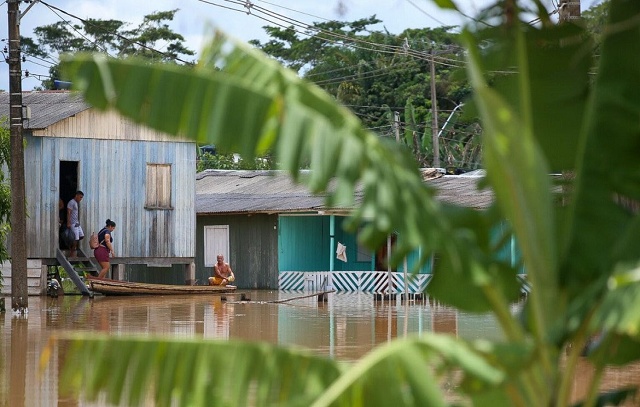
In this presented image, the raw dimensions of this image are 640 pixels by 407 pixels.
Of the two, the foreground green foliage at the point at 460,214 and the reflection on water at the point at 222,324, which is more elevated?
the foreground green foliage at the point at 460,214

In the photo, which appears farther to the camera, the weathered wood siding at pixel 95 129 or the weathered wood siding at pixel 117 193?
the weathered wood siding at pixel 95 129

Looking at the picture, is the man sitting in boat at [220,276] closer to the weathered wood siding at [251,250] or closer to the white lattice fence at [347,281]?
the white lattice fence at [347,281]

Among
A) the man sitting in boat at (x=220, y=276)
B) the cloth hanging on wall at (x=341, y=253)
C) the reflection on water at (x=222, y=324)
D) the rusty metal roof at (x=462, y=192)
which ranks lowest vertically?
the reflection on water at (x=222, y=324)

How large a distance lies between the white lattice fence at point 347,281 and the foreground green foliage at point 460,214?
24.8m

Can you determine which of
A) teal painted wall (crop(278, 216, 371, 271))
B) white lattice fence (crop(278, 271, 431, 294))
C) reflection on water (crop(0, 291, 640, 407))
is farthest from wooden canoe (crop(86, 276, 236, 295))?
teal painted wall (crop(278, 216, 371, 271))

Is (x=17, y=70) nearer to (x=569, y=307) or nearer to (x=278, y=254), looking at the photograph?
(x=278, y=254)

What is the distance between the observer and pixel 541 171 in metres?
3.74

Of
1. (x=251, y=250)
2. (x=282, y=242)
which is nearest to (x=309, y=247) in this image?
(x=282, y=242)

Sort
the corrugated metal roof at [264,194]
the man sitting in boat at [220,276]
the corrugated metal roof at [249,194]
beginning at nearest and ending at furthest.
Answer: the corrugated metal roof at [264,194] → the man sitting in boat at [220,276] → the corrugated metal roof at [249,194]

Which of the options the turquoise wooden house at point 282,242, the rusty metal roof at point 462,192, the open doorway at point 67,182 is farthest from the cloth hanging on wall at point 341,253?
the open doorway at point 67,182

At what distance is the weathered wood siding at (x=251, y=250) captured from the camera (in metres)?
34.4

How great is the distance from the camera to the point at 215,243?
36.1 m

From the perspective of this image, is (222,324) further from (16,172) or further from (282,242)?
(282,242)

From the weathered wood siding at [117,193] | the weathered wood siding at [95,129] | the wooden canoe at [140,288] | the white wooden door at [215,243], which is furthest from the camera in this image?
the white wooden door at [215,243]
